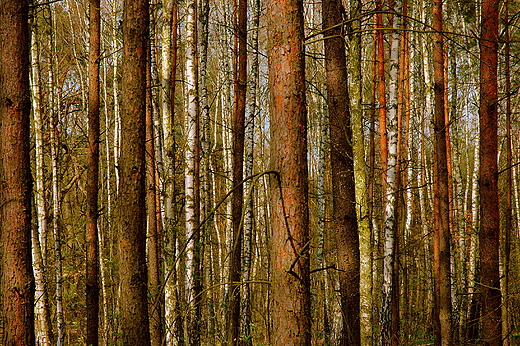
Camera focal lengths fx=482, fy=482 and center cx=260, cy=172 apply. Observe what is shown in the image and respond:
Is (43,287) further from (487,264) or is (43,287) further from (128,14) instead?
(487,264)

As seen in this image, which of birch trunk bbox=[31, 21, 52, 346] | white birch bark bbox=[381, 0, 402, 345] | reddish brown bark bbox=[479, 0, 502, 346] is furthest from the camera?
white birch bark bbox=[381, 0, 402, 345]

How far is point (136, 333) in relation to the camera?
5.37m

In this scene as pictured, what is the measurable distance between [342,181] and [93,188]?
4405 mm

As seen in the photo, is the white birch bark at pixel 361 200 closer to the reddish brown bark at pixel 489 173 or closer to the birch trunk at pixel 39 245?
the reddish brown bark at pixel 489 173

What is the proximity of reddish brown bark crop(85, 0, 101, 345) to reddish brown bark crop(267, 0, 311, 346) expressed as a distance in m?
5.65

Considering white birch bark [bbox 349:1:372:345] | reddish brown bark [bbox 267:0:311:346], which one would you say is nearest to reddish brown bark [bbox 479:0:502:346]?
white birch bark [bbox 349:1:372:345]

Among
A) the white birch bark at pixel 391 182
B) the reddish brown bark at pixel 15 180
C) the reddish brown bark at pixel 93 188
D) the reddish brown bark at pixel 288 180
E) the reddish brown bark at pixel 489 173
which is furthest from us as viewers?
the white birch bark at pixel 391 182

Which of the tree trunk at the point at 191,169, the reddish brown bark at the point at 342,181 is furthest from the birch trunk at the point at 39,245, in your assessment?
the reddish brown bark at the point at 342,181

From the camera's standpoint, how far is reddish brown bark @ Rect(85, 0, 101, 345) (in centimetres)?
822

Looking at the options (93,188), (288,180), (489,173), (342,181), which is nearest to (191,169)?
(93,188)

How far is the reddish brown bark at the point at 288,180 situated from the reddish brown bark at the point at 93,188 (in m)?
5.65

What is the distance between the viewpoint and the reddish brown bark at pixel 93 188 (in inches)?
324

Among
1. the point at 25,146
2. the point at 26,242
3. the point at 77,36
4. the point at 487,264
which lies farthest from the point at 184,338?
the point at 77,36

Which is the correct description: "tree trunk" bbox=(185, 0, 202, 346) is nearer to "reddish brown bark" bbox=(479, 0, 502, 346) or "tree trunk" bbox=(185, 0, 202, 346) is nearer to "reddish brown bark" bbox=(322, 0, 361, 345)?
"reddish brown bark" bbox=(322, 0, 361, 345)
